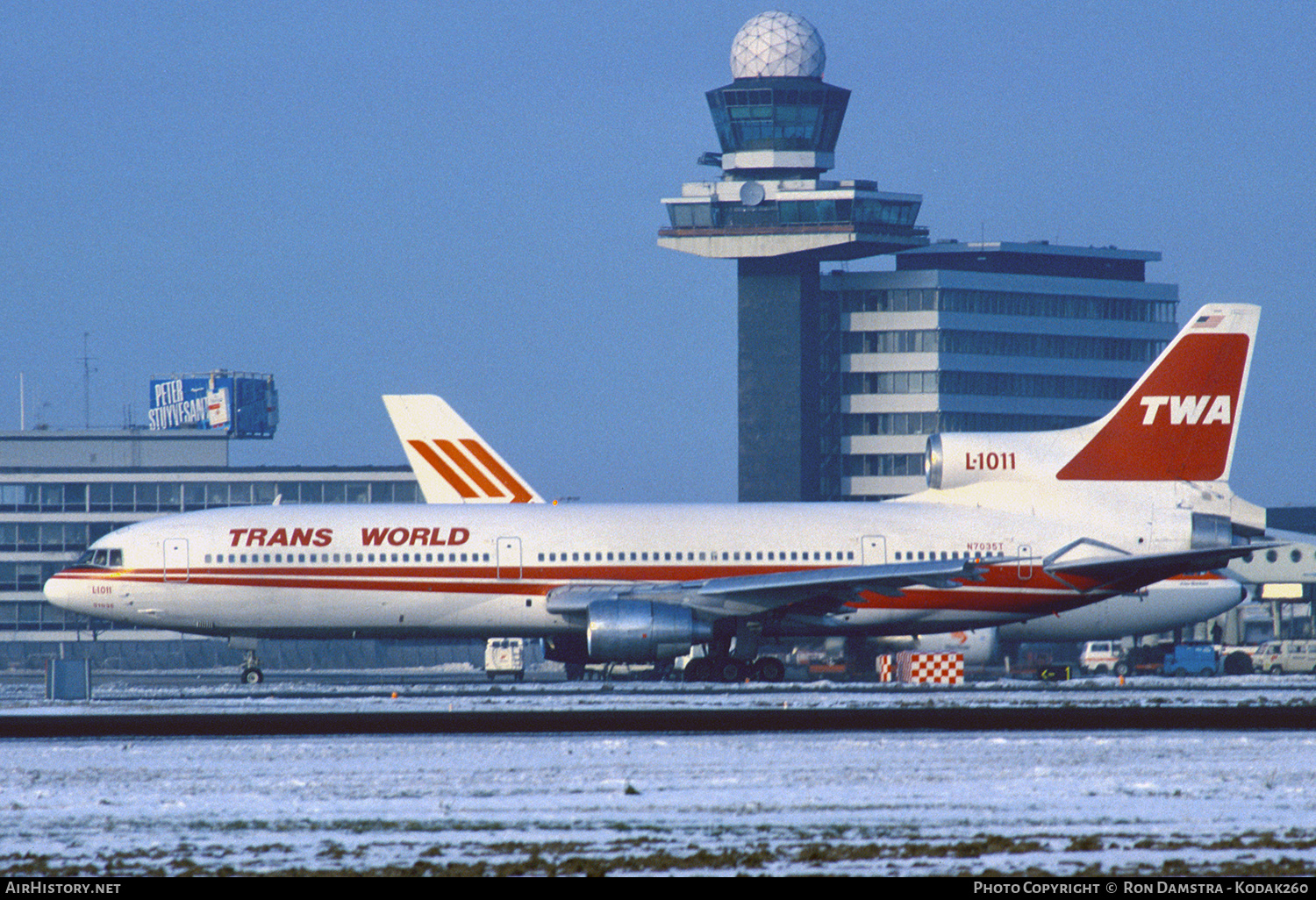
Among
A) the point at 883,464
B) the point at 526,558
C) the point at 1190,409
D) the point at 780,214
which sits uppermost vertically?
the point at 780,214

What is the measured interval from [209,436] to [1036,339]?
208ft

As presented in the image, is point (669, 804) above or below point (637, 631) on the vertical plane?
below

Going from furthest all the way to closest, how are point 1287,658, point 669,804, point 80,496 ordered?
point 80,496 < point 1287,658 < point 669,804

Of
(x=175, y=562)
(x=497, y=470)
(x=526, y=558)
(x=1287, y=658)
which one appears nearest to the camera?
(x=175, y=562)

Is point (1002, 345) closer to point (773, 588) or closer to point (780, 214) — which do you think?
point (780, 214)

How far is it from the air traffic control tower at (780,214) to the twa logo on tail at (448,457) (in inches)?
2575

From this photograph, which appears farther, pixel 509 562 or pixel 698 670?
pixel 698 670

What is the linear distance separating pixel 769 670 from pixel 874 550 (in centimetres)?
397

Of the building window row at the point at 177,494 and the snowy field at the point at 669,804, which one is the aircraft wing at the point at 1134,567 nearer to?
the snowy field at the point at 669,804

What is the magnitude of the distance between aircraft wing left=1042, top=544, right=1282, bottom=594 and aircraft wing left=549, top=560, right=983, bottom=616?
2520mm

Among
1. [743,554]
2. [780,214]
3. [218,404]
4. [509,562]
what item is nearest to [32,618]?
[218,404]

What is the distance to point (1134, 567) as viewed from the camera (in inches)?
1666

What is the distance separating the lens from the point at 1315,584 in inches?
3287

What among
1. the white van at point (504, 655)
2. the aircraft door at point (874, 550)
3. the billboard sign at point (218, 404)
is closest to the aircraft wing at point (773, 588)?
the aircraft door at point (874, 550)
